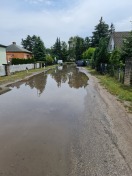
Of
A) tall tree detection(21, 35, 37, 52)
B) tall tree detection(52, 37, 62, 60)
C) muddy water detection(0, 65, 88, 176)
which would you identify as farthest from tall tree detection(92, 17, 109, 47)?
muddy water detection(0, 65, 88, 176)

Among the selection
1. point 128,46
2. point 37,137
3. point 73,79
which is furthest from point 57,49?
point 37,137

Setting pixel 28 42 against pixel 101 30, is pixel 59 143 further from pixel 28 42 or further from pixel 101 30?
pixel 28 42

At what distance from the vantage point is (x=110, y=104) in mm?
9344

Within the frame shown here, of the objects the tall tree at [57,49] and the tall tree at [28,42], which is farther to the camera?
the tall tree at [57,49]

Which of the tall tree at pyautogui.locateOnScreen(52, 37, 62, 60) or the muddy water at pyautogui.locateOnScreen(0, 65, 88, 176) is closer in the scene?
the muddy water at pyautogui.locateOnScreen(0, 65, 88, 176)

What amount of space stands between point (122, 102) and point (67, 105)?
2616 mm

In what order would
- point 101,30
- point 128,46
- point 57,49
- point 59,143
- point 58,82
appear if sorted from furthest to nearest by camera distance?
point 57,49 → point 101,30 → point 58,82 → point 128,46 → point 59,143

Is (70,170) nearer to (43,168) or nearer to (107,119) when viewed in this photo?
(43,168)


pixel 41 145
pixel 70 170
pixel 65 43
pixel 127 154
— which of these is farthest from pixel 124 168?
pixel 65 43

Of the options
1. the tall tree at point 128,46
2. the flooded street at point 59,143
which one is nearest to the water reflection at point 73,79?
the tall tree at point 128,46

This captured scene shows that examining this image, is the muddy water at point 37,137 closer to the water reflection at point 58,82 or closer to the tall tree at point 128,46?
the water reflection at point 58,82

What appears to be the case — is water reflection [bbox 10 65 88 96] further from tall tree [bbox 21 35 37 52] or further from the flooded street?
tall tree [bbox 21 35 37 52]

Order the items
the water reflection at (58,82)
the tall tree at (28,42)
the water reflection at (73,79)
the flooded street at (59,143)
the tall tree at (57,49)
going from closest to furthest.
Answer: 1. the flooded street at (59,143)
2. the water reflection at (58,82)
3. the water reflection at (73,79)
4. the tall tree at (28,42)
5. the tall tree at (57,49)

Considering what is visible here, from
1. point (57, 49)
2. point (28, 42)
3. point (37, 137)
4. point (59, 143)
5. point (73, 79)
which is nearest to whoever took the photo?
point (59, 143)
